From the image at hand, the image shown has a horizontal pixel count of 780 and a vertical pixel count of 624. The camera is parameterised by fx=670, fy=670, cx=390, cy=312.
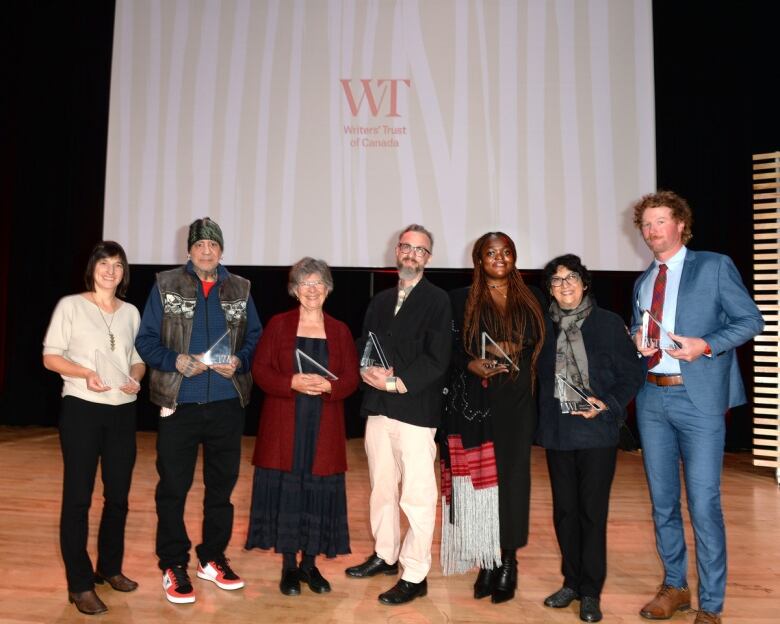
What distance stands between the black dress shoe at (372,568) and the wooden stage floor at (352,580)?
4 cm

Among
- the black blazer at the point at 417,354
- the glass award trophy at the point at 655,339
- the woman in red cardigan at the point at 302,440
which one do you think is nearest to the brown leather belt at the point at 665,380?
the glass award trophy at the point at 655,339

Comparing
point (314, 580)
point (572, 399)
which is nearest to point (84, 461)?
point (314, 580)

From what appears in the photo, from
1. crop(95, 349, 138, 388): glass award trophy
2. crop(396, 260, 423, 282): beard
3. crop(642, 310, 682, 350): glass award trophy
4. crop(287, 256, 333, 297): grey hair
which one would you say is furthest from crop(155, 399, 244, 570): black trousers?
crop(642, 310, 682, 350): glass award trophy

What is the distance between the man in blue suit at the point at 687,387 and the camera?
2.57m

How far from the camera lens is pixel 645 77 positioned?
16.7 ft

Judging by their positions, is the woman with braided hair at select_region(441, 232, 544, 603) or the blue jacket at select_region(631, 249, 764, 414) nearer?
the blue jacket at select_region(631, 249, 764, 414)

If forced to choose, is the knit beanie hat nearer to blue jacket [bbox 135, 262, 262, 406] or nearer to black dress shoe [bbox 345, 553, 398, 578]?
blue jacket [bbox 135, 262, 262, 406]

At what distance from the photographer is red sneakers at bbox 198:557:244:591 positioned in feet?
9.57

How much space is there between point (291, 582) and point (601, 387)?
1.55 m

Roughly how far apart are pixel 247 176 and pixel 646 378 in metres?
3.65

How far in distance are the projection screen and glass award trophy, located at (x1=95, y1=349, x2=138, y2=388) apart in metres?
2.70

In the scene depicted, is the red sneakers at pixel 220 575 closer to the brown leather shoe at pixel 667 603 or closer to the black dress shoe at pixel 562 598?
the black dress shoe at pixel 562 598

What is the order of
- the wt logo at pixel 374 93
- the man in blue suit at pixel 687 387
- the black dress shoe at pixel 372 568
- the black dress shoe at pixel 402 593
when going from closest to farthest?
the man in blue suit at pixel 687 387
the black dress shoe at pixel 402 593
the black dress shoe at pixel 372 568
the wt logo at pixel 374 93

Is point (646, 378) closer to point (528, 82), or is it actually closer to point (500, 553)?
point (500, 553)
